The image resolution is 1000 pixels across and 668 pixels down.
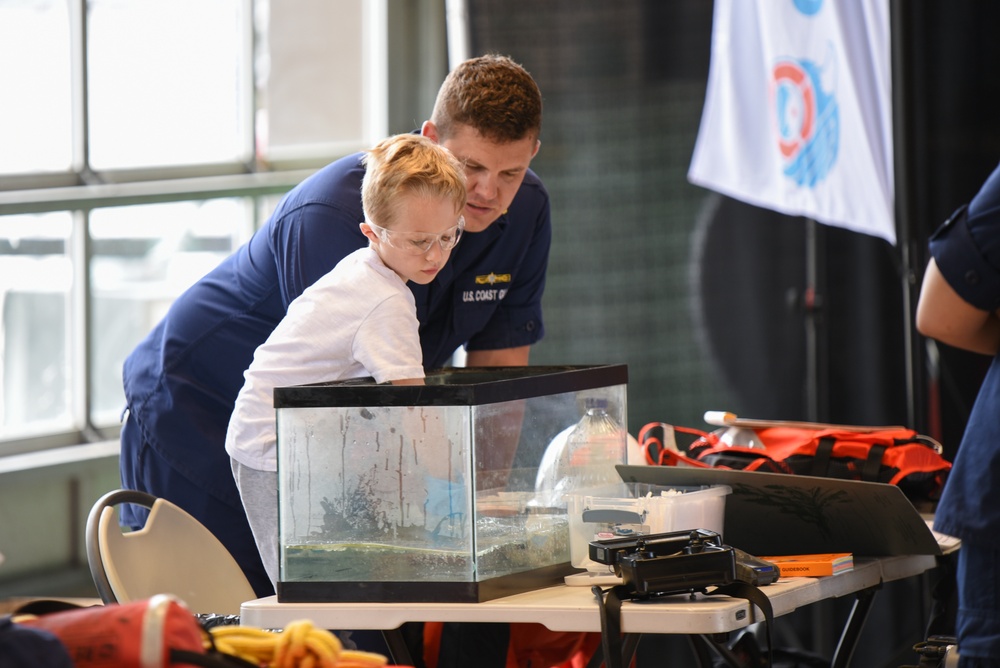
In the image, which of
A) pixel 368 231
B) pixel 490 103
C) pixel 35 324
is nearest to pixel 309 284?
pixel 368 231

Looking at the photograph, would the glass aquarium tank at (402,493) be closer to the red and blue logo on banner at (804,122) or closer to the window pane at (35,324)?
the red and blue logo on banner at (804,122)

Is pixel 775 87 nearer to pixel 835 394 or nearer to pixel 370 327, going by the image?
pixel 835 394

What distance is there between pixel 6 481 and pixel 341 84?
2040mm

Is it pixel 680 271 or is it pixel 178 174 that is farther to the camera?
pixel 178 174

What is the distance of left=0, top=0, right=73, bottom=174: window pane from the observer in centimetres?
371

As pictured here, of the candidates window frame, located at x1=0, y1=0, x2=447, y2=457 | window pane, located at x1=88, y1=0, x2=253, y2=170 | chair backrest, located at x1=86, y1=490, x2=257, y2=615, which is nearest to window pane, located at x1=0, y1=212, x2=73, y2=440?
window frame, located at x1=0, y1=0, x2=447, y2=457

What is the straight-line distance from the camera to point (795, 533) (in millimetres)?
1974

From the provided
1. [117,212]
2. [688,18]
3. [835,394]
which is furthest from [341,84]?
[835,394]

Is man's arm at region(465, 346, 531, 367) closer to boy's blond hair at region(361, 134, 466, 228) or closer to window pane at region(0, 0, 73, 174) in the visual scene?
boy's blond hair at region(361, 134, 466, 228)

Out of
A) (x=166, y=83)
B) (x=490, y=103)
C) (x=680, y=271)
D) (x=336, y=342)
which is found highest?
(x=166, y=83)

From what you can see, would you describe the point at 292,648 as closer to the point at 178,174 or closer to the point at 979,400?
the point at 979,400

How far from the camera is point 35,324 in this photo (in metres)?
3.78

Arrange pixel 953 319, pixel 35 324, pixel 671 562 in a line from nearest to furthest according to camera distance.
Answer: pixel 671 562
pixel 953 319
pixel 35 324

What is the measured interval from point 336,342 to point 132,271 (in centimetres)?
245
